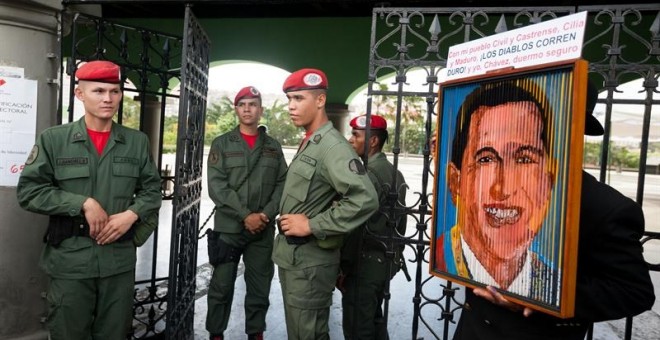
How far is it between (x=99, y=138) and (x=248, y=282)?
1.59 metres

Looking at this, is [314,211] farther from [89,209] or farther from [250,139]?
[250,139]

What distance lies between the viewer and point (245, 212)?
3.51m

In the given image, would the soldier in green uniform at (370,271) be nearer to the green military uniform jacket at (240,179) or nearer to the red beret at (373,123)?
the red beret at (373,123)

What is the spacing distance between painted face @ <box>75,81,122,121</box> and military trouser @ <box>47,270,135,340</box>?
3.01ft

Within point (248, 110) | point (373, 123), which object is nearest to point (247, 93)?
point (248, 110)

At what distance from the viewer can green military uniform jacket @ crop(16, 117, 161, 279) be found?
243cm

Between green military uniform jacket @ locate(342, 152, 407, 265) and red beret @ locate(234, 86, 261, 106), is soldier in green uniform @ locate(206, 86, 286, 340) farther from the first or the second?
green military uniform jacket @ locate(342, 152, 407, 265)

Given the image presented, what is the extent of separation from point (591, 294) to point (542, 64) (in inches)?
25.7

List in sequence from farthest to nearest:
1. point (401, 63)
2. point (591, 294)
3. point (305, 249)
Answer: point (401, 63), point (305, 249), point (591, 294)

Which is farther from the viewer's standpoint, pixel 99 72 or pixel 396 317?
pixel 396 317

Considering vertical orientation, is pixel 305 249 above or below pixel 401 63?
below

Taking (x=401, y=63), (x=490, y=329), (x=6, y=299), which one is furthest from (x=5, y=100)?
(x=490, y=329)

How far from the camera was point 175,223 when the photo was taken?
9.73 feet

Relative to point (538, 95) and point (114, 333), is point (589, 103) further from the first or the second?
point (114, 333)
